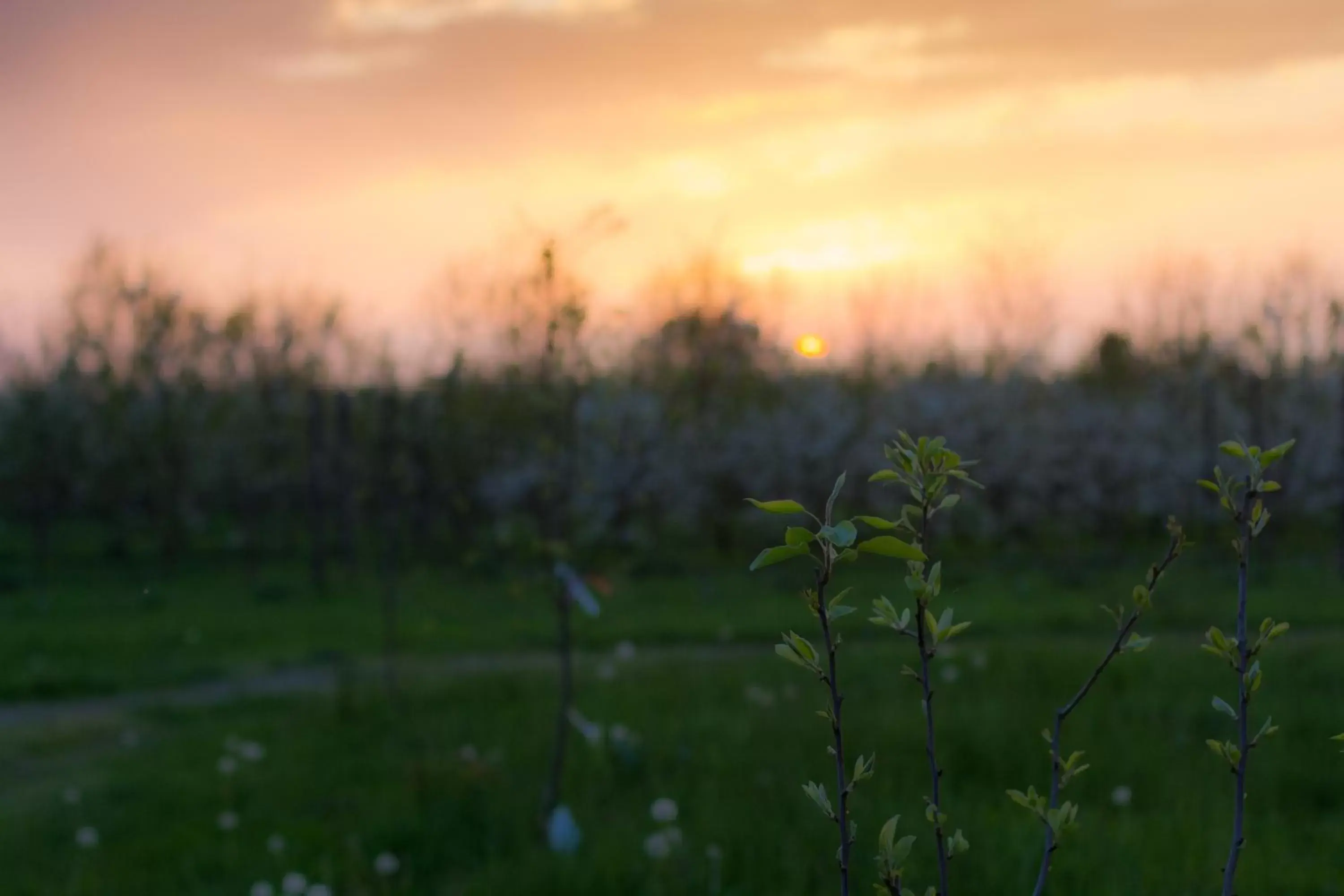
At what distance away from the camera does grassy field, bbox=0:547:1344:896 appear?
4.38m

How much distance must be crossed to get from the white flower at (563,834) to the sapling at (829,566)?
3172 millimetres

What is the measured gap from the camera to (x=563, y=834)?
4695 millimetres

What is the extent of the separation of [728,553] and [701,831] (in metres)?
20.1

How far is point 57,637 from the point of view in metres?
13.3

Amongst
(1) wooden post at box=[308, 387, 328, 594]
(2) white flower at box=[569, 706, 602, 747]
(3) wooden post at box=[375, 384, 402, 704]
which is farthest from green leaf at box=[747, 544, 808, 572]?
(1) wooden post at box=[308, 387, 328, 594]

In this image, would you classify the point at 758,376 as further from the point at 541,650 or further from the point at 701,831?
the point at 701,831

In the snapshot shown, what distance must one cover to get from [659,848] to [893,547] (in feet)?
11.5

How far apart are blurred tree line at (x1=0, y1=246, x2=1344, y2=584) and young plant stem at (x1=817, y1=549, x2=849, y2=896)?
64.2 feet

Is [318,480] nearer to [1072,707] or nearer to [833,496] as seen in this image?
[1072,707]

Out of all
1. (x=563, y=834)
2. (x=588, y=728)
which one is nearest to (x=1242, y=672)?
(x=563, y=834)

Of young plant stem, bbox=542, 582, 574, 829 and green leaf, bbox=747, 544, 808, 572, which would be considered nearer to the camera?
green leaf, bbox=747, 544, 808, 572

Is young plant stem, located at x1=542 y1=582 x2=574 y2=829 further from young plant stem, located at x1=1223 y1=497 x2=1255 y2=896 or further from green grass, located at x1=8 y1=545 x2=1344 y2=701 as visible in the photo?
young plant stem, located at x1=1223 y1=497 x2=1255 y2=896

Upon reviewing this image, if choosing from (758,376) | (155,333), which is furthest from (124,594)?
(758,376)

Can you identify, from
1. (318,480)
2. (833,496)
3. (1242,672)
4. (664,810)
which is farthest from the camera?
(318,480)
